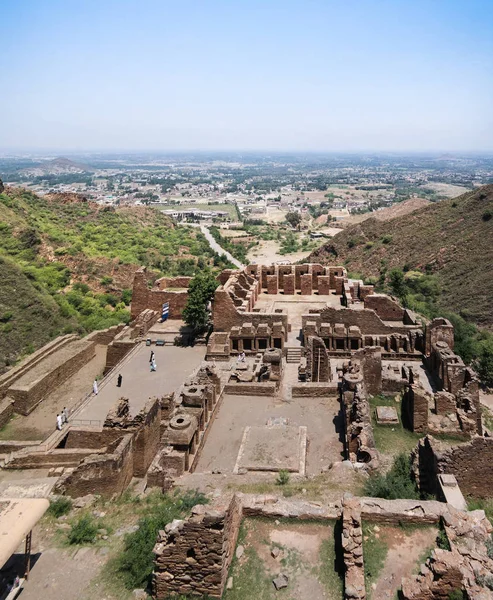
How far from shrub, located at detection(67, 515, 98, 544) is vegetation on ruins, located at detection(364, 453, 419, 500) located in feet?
21.9

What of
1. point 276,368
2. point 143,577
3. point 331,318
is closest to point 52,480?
point 143,577

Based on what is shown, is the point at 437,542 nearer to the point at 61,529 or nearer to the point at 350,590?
the point at 350,590

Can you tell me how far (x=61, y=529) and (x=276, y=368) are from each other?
1175 cm

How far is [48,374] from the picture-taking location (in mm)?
26406

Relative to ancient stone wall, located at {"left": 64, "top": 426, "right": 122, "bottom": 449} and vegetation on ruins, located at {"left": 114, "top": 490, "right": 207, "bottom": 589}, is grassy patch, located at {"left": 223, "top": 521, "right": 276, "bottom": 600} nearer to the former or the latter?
vegetation on ruins, located at {"left": 114, "top": 490, "right": 207, "bottom": 589}

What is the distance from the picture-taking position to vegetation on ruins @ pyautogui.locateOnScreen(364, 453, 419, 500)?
1206 cm

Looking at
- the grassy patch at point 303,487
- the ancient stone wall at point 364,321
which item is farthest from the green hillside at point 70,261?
the grassy patch at point 303,487

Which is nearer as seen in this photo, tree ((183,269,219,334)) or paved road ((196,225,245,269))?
tree ((183,269,219,334))

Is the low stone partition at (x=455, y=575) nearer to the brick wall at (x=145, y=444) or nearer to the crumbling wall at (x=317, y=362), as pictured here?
the brick wall at (x=145, y=444)

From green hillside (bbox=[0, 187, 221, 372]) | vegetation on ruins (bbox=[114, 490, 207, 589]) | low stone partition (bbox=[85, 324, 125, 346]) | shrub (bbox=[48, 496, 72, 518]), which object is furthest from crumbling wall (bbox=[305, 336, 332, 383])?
green hillside (bbox=[0, 187, 221, 372])

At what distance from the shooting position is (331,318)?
1118 inches

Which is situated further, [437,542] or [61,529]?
[61,529]

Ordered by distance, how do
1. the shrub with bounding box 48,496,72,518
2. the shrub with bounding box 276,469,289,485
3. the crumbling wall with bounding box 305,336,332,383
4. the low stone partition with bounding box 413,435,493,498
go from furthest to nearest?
1. the crumbling wall with bounding box 305,336,332,383
2. the shrub with bounding box 276,469,289,485
3. the low stone partition with bounding box 413,435,493,498
4. the shrub with bounding box 48,496,72,518

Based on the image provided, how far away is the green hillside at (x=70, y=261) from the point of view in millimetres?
41125
